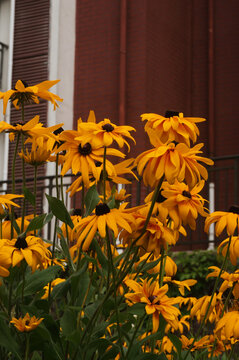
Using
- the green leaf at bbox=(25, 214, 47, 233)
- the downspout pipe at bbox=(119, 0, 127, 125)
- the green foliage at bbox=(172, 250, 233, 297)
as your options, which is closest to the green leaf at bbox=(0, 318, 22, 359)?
the green leaf at bbox=(25, 214, 47, 233)

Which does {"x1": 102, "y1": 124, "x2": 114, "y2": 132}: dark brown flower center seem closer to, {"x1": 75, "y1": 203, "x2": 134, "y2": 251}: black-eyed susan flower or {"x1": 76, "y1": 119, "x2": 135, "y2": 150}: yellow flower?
{"x1": 76, "y1": 119, "x2": 135, "y2": 150}: yellow flower

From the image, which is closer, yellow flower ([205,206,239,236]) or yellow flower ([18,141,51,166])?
yellow flower ([205,206,239,236])

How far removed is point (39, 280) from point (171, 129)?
60cm

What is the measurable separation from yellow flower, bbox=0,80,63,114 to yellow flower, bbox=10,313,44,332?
0.76 metres

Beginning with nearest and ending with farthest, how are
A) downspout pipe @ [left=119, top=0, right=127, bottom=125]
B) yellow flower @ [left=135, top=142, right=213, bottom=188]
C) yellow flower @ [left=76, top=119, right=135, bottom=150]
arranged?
yellow flower @ [left=135, top=142, right=213, bottom=188] → yellow flower @ [left=76, top=119, right=135, bottom=150] → downspout pipe @ [left=119, top=0, right=127, bottom=125]

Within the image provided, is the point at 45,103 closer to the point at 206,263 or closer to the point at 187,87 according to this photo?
the point at 187,87

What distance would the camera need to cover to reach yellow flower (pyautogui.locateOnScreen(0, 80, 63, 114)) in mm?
2547

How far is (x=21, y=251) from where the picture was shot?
2.19 m

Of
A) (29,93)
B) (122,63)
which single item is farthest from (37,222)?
(122,63)

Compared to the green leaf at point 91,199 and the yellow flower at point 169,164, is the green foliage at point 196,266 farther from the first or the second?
the yellow flower at point 169,164

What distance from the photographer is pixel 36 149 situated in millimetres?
2738

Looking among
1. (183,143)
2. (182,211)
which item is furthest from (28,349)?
(183,143)

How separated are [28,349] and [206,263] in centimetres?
627

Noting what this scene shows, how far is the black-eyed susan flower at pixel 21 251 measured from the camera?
2141mm
